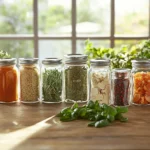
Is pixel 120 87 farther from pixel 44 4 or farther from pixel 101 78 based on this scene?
pixel 44 4

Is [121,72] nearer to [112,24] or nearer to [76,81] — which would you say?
[76,81]

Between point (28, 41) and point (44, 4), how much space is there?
258mm

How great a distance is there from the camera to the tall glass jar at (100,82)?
222 centimetres

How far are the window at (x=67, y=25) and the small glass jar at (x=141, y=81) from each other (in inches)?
41.4

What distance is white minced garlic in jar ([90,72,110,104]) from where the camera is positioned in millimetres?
2219

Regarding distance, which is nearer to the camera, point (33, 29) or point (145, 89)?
point (145, 89)

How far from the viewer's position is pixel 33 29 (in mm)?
3281

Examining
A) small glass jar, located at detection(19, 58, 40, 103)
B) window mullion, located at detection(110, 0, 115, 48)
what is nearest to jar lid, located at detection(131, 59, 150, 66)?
small glass jar, located at detection(19, 58, 40, 103)

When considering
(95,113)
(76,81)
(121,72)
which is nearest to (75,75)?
(76,81)

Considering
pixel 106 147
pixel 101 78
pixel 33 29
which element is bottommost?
pixel 106 147

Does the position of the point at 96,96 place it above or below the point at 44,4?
below

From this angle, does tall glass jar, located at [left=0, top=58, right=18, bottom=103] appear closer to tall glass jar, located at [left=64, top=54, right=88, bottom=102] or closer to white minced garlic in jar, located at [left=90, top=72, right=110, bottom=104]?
tall glass jar, located at [left=64, top=54, right=88, bottom=102]

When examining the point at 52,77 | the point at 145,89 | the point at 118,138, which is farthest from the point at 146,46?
the point at 118,138

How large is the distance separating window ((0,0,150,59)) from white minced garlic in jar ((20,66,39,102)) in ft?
3.38
